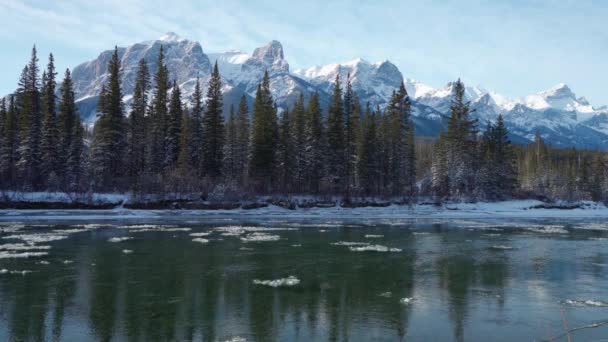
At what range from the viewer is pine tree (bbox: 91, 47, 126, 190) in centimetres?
6162

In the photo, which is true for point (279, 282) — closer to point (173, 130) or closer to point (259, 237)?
point (259, 237)

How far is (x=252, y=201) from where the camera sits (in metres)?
58.8

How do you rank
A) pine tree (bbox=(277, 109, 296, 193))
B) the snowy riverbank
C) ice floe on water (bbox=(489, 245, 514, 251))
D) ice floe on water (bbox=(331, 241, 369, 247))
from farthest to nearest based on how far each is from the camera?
1. pine tree (bbox=(277, 109, 296, 193))
2. the snowy riverbank
3. ice floe on water (bbox=(331, 241, 369, 247))
4. ice floe on water (bbox=(489, 245, 514, 251))

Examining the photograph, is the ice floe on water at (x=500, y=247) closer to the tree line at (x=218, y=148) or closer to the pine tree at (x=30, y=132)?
the tree line at (x=218, y=148)

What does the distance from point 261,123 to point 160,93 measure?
15.7 m

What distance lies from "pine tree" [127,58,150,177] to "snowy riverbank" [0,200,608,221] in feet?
51.1

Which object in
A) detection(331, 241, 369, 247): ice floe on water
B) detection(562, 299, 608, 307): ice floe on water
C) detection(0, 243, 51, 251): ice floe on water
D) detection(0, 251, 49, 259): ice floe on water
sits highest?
detection(0, 243, 51, 251): ice floe on water

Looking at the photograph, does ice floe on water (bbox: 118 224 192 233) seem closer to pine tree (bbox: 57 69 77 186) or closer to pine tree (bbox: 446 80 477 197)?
pine tree (bbox: 57 69 77 186)

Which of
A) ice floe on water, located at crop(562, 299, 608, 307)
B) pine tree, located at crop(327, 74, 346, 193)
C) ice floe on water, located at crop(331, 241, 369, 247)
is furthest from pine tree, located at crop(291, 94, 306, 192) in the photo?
ice floe on water, located at crop(562, 299, 608, 307)

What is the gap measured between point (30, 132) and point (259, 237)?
141 feet

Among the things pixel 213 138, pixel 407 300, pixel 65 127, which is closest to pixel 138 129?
pixel 65 127

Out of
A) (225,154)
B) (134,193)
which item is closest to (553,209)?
(225,154)

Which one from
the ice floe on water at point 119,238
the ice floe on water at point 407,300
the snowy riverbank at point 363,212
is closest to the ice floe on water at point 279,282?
the ice floe on water at point 407,300

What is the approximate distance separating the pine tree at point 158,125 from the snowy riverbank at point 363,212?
16.8m
